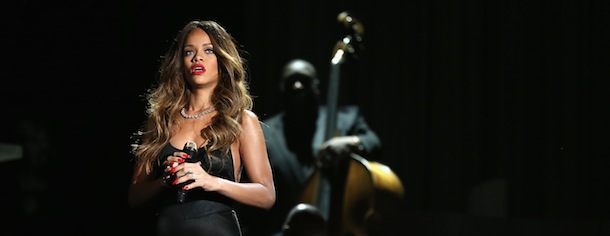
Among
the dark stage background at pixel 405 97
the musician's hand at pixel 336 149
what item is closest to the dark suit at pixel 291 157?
the musician's hand at pixel 336 149

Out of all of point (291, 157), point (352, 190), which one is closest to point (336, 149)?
point (352, 190)

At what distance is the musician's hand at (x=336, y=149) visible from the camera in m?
3.66

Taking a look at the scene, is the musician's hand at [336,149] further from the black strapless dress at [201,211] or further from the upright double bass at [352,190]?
the black strapless dress at [201,211]

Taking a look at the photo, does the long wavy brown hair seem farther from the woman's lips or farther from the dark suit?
the dark suit

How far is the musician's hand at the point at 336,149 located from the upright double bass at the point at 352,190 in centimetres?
2

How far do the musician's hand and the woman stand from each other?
187 centimetres

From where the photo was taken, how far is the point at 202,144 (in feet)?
5.47

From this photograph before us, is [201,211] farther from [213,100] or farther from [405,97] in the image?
[405,97]

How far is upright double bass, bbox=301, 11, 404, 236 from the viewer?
3.48 meters

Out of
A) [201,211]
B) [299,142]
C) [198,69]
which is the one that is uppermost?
[198,69]

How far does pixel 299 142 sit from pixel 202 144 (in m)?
2.33

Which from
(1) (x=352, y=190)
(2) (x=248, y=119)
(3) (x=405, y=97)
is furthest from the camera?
(3) (x=405, y=97)

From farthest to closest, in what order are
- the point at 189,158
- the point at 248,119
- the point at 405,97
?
the point at 405,97
the point at 248,119
the point at 189,158

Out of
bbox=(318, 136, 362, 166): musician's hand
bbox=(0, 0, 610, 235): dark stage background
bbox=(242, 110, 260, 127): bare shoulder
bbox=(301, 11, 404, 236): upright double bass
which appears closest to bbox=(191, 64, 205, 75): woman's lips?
bbox=(242, 110, 260, 127): bare shoulder
